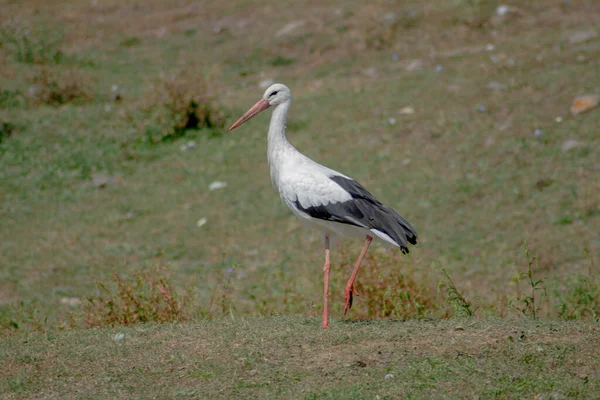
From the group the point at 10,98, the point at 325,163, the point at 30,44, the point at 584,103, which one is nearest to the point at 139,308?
the point at 325,163

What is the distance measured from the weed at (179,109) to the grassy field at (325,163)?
3cm

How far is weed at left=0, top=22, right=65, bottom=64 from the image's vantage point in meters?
15.5

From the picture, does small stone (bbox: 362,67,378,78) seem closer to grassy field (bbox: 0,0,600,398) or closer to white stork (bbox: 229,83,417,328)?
grassy field (bbox: 0,0,600,398)

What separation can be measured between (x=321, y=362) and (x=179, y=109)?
25.8 feet

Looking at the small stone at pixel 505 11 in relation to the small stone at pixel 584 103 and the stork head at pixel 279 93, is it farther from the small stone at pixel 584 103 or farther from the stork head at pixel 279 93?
the stork head at pixel 279 93

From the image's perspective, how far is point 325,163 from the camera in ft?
35.0

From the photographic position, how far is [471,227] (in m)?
9.01

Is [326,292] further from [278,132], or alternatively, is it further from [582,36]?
[582,36]

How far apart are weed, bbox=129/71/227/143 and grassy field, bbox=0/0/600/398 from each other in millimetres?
33

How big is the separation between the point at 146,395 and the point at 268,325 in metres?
1.30

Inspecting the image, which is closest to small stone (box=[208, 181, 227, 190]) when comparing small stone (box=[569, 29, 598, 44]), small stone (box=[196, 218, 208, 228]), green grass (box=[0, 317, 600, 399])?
small stone (box=[196, 218, 208, 228])

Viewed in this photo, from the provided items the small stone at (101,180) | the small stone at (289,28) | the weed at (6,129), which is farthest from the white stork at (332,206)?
the small stone at (289,28)

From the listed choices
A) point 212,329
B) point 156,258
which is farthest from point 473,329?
point 156,258

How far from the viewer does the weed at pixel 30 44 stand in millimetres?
15477
